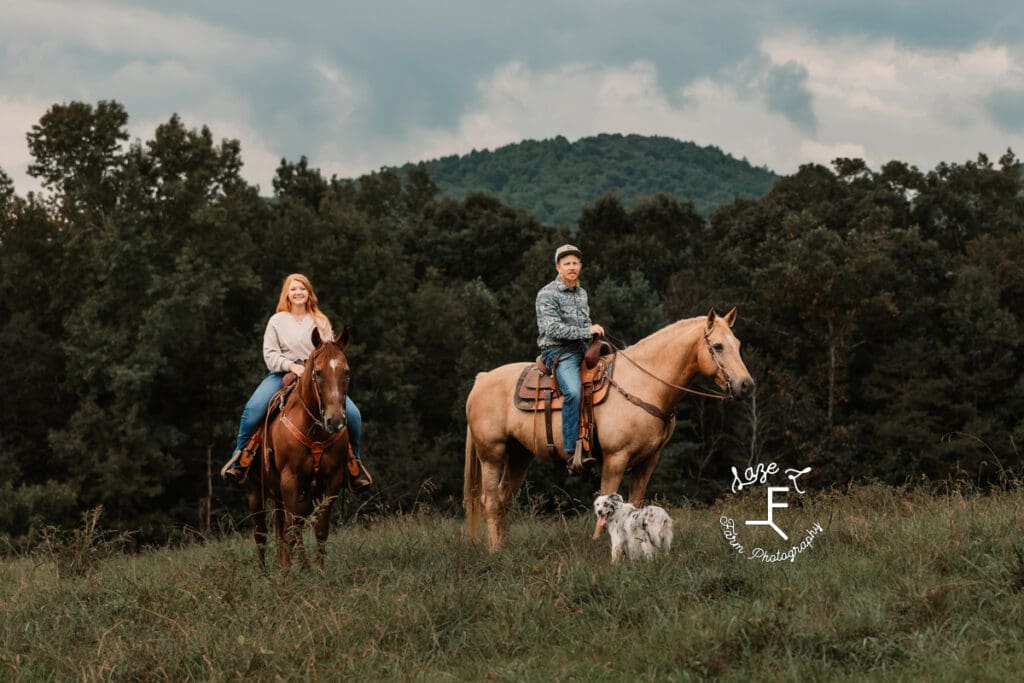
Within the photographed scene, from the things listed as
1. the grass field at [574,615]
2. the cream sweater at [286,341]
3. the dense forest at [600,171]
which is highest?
the dense forest at [600,171]

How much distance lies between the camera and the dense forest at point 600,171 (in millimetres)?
142750

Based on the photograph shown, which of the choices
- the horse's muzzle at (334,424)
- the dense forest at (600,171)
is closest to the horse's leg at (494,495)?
the horse's muzzle at (334,424)

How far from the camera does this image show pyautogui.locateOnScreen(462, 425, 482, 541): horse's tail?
11.1 meters

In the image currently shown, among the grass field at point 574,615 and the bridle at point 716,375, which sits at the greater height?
the bridle at point 716,375

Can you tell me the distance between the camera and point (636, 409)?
1022 cm

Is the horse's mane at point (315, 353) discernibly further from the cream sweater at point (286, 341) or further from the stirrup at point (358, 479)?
the stirrup at point (358, 479)

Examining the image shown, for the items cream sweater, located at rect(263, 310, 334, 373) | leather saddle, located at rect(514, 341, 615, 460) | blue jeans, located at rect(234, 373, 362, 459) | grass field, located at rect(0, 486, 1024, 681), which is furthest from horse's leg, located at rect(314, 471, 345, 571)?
leather saddle, located at rect(514, 341, 615, 460)

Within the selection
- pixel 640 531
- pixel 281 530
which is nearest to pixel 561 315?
pixel 640 531

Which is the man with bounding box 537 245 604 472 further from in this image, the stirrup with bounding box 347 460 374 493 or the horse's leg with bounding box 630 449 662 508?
the stirrup with bounding box 347 460 374 493

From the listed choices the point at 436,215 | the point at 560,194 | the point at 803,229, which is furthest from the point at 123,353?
the point at 560,194

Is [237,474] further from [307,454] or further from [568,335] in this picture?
[568,335]

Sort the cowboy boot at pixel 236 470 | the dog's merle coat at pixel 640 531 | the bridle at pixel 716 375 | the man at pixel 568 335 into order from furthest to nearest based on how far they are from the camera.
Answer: the man at pixel 568 335, the cowboy boot at pixel 236 470, the bridle at pixel 716 375, the dog's merle coat at pixel 640 531

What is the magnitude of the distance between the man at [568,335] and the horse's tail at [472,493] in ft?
4.62

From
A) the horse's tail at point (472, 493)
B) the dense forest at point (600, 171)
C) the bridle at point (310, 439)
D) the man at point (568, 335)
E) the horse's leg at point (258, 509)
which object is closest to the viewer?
the bridle at point (310, 439)
